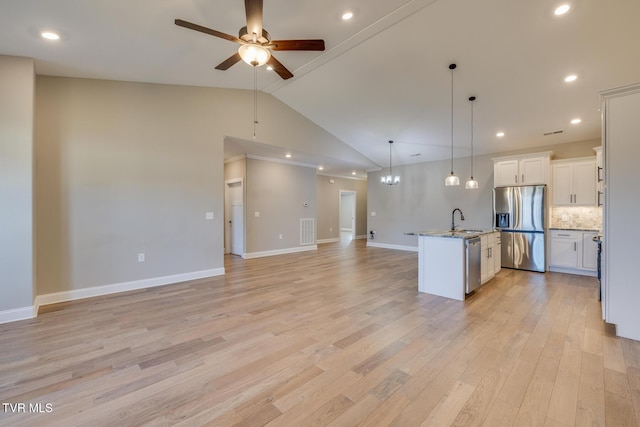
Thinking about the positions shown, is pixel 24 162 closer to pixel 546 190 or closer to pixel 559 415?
pixel 559 415

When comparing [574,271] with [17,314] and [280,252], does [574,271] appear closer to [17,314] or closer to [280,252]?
[280,252]

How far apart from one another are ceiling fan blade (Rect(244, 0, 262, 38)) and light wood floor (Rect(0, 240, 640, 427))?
2.77 meters

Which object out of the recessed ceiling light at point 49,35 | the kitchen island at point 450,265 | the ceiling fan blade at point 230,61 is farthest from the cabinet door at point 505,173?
the recessed ceiling light at point 49,35

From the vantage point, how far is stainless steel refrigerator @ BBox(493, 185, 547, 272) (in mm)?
5535

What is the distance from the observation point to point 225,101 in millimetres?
5191

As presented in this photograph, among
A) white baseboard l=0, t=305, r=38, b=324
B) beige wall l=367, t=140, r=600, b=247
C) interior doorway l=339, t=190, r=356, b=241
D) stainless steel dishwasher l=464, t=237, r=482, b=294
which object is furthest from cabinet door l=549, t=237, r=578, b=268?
white baseboard l=0, t=305, r=38, b=324

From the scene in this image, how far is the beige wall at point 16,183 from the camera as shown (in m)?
3.12

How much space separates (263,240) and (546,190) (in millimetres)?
6510

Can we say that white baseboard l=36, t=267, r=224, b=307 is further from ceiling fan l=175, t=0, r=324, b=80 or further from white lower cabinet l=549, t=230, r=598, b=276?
white lower cabinet l=549, t=230, r=598, b=276

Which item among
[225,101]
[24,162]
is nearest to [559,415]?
[24,162]

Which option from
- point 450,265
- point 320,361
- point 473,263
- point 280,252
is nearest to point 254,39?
point 320,361

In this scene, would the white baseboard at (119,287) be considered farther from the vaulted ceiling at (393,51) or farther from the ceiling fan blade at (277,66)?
the ceiling fan blade at (277,66)

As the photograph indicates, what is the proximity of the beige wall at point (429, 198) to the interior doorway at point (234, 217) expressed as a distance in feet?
14.7

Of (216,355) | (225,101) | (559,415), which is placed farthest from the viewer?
(225,101)
